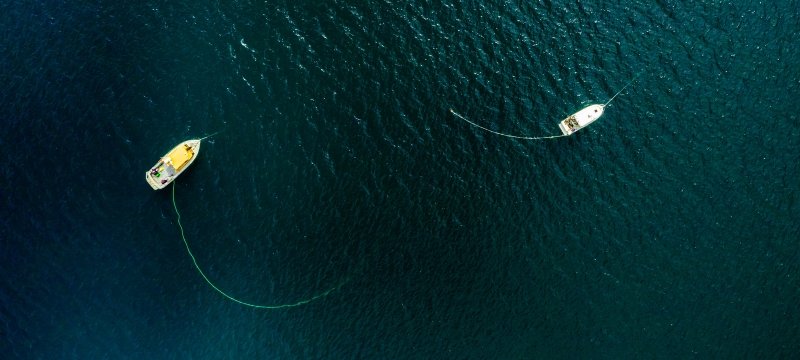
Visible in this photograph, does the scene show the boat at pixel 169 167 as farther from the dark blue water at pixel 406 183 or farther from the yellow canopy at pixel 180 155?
the dark blue water at pixel 406 183

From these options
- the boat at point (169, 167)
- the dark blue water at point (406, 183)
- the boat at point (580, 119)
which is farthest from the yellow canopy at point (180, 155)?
the boat at point (580, 119)

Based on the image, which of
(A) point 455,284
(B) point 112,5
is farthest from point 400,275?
(B) point 112,5

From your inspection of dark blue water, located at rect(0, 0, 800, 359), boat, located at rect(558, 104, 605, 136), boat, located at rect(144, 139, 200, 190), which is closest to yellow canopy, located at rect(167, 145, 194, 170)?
boat, located at rect(144, 139, 200, 190)

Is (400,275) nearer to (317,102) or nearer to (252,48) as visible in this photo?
(317,102)

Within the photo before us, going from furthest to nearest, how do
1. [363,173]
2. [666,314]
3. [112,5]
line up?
1. [112,5]
2. [363,173]
3. [666,314]

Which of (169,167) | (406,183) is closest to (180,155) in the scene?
(169,167)

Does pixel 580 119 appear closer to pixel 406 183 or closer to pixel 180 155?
pixel 406 183

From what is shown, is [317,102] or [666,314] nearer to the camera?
[666,314]
